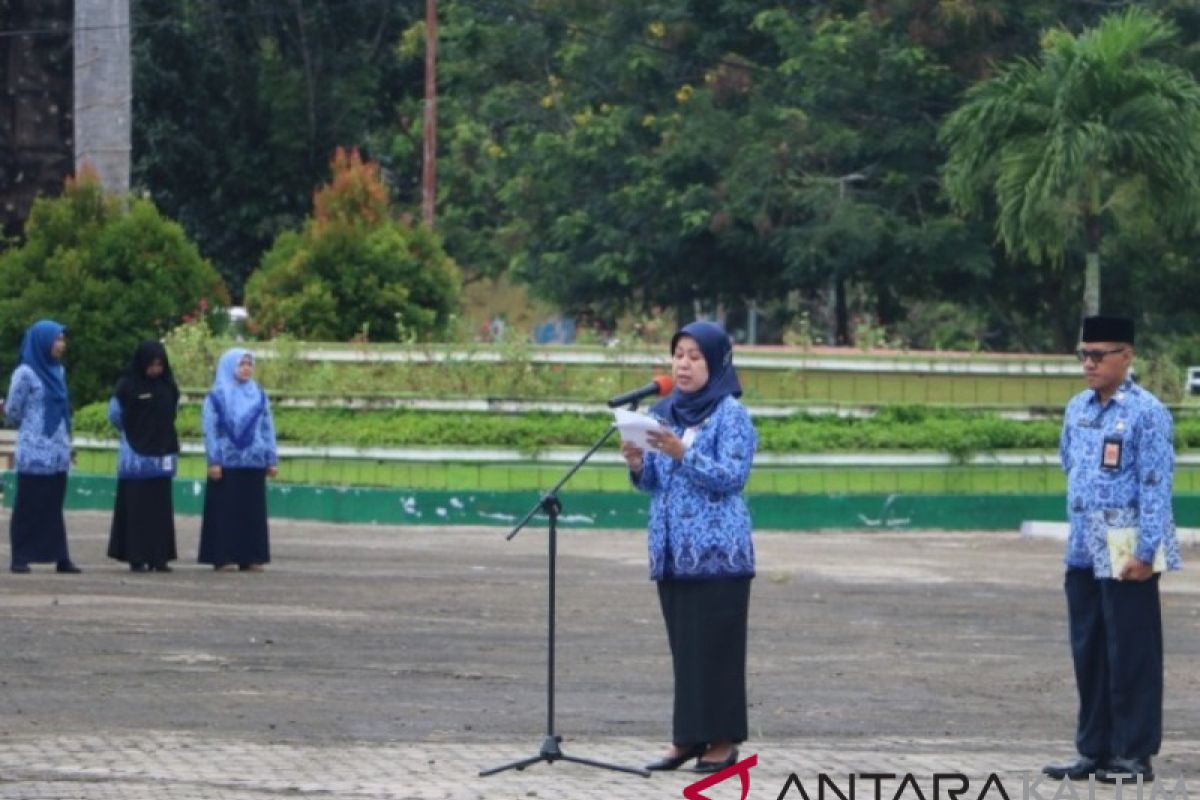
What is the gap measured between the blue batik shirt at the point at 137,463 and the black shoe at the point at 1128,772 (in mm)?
12133

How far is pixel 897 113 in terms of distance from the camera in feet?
144

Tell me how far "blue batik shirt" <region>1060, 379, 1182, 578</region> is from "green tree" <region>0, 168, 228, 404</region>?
859 inches

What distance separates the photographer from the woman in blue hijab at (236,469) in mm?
22312

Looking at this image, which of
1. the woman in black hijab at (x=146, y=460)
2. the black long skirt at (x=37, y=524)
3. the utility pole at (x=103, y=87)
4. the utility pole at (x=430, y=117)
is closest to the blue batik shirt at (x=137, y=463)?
the woman in black hijab at (x=146, y=460)

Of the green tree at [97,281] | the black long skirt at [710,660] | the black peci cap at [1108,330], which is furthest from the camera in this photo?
the green tree at [97,281]

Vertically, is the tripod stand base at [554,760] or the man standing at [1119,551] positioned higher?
the man standing at [1119,551]

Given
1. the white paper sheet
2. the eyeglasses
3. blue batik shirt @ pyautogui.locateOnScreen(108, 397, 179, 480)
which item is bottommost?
blue batik shirt @ pyautogui.locateOnScreen(108, 397, 179, 480)

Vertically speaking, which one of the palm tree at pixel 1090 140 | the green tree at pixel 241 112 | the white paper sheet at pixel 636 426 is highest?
the green tree at pixel 241 112

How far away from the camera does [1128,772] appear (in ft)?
36.9

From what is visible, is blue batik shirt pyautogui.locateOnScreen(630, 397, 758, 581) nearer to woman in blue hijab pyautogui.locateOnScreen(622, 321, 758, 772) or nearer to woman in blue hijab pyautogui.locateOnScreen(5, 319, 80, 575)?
woman in blue hijab pyautogui.locateOnScreen(622, 321, 758, 772)

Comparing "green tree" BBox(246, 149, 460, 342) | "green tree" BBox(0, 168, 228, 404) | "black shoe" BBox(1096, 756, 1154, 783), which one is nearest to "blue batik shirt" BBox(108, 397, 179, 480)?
"green tree" BBox(246, 149, 460, 342)

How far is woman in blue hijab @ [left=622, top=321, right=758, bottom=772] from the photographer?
1113 centimetres

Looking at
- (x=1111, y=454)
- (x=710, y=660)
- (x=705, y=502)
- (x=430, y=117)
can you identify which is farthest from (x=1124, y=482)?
(x=430, y=117)

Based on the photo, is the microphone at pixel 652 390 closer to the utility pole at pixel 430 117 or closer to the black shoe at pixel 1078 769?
the black shoe at pixel 1078 769
